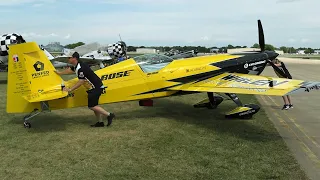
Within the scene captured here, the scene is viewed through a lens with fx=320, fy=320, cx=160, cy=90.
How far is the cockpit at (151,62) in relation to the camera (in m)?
8.00

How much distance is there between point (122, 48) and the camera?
2933 cm

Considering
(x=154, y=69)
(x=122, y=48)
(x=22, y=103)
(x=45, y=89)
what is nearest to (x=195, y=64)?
(x=154, y=69)

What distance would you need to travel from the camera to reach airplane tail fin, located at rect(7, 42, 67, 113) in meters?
6.73

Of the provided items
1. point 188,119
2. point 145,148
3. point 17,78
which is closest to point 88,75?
point 17,78

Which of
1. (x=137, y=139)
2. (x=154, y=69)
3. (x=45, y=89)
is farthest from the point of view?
(x=154, y=69)

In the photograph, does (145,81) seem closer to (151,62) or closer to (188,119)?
(151,62)

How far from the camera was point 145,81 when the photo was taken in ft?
25.8

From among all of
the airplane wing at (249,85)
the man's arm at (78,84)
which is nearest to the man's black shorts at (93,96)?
the man's arm at (78,84)

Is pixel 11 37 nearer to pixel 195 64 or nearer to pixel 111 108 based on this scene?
pixel 111 108

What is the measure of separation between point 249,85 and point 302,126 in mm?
1634

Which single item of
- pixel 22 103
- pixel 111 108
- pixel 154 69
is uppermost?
pixel 154 69

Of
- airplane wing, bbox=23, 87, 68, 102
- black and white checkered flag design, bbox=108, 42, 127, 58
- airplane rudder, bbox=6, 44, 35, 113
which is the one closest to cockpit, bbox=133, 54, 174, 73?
airplane wing, bbox=23, 87, 68, 102

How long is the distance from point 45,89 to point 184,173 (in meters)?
3.84

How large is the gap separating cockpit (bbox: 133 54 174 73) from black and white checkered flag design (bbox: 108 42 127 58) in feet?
68.9
